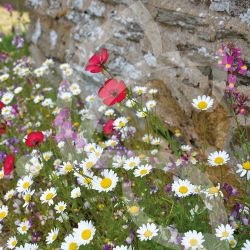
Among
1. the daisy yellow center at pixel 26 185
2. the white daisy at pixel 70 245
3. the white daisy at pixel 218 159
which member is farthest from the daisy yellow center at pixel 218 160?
the daisy yellow center at pixel 26 185

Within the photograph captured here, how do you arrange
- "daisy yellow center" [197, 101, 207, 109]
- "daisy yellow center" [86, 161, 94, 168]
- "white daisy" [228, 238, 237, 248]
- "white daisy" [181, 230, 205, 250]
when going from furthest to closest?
"daisy yellow center" [86, 161, 94, 168] < "daisy yellow center" [197, 101, 207, 109] < "white daisy" [228, 238, 237, 248] < "white daisy" [181, 230, 205, 250]

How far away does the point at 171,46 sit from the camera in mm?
2697

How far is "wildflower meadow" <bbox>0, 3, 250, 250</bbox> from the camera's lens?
6.03ft

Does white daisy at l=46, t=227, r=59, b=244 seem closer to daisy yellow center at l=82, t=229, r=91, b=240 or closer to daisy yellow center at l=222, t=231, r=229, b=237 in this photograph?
daisy yellow center at l=82, t=229, r=91, b=240

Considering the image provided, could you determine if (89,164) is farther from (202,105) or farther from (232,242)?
(232,242)

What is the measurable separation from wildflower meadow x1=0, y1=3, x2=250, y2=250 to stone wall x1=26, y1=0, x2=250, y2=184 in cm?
9

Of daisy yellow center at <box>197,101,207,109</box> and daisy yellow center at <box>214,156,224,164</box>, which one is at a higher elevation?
daisy yellow center at <box>197,101,207,109</box>

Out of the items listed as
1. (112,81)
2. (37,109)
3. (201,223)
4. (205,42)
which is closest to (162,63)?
(205,42)

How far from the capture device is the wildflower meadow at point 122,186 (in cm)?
184

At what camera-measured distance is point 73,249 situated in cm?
181

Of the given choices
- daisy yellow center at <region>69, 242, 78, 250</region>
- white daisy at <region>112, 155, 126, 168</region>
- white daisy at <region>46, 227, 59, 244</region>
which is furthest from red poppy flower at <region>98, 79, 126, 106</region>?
white daisy at <region>46, 227, 59, 244</region>

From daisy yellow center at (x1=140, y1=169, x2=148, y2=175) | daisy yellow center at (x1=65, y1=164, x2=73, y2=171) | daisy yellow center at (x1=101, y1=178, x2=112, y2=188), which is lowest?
daisy yellow center at (x1=65, y1=164, x2=73, y2=171)

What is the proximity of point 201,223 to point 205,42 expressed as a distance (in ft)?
3.84

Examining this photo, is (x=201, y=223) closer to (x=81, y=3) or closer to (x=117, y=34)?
(x=117, y=34)
